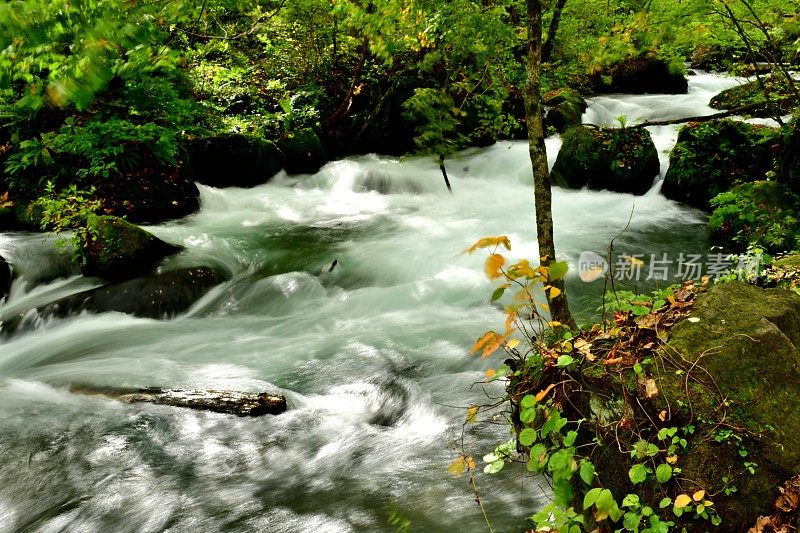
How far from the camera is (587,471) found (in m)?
2.40

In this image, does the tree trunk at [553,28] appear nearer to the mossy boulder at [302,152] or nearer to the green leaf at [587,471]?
the mossy boulder at [302,152]

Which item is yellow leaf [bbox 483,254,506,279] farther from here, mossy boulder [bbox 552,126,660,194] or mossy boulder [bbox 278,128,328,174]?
mossy boulder [bbox 278,128,328,174]

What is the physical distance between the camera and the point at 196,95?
13867mm

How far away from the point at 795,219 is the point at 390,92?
9.85m

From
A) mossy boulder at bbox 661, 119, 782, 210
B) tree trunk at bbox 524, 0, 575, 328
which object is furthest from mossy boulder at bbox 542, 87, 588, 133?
tree trunk at bbox 524, 0, 575, 328

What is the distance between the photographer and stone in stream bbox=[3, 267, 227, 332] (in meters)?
7.26

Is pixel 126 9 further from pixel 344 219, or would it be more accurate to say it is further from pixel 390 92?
pixel 390 92

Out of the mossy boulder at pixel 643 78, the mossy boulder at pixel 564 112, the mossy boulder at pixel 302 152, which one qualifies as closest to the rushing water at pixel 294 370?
the mossy boulder at pixel 302 152

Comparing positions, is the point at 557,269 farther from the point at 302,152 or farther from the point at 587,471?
the point at 302,152

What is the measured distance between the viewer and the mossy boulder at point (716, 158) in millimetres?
9445

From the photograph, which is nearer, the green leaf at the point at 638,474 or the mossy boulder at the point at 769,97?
the green leaf at the point at 638,474

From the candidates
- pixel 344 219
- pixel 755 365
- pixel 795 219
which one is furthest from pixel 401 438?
pixel 344 219

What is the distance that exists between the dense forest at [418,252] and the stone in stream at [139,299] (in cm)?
4

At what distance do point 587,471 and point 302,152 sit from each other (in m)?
12.2
